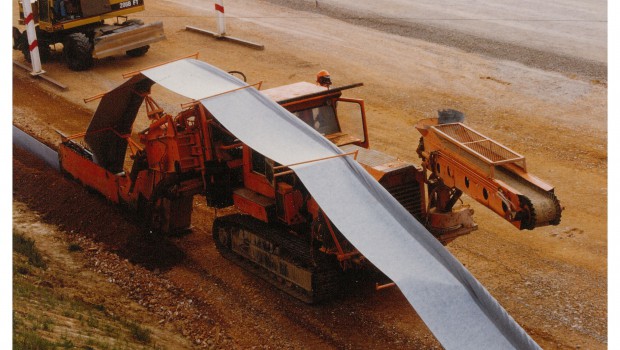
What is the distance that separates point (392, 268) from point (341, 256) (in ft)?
8.72

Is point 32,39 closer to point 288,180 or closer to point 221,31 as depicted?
point 221,31

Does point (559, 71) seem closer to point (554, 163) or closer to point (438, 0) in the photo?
point (554, 163)

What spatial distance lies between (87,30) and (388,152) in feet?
33.0

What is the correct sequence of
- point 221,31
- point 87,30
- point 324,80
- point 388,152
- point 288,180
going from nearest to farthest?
point 288,180, point 324,80, point 388,152, point 87,30, point 221,31

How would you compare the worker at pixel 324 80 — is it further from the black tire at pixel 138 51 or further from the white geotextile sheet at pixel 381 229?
the black tire at pixel 138 51

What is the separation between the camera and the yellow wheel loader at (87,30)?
21.3 m

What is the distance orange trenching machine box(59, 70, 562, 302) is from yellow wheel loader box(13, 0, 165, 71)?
25.2 ft

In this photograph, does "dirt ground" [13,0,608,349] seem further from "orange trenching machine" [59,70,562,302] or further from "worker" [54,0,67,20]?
"worker" [54,0,67,20]

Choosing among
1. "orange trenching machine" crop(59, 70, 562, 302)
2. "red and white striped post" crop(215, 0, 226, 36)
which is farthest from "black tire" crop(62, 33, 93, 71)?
"orange trenching machine" crop(59, 70, 562, 302)

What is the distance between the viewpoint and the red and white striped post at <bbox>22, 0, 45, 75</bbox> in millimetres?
20422

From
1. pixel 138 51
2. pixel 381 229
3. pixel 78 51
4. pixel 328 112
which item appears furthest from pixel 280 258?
pixel 138 51

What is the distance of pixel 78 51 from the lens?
21281 mm

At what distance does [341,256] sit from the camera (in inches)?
411

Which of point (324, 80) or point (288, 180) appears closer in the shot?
point (288, 180)
